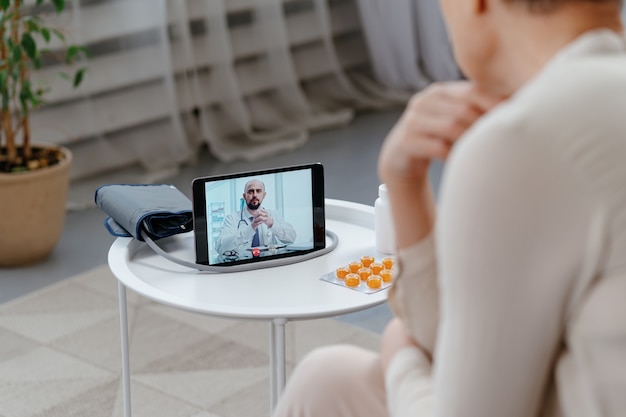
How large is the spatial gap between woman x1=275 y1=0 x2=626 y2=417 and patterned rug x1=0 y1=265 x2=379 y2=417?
130 cm

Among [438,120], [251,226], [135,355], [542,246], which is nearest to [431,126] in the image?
[438,120]

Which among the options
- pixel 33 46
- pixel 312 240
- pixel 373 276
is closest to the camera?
pixel 373 276

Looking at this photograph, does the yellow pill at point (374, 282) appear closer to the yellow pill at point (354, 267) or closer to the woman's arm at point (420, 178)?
the yellow pill at point (354, 267)

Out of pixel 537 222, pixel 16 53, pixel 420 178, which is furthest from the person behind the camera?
pixel 16 53

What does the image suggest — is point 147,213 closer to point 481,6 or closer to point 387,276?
point 387,276

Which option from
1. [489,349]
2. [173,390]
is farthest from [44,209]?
[489,349]

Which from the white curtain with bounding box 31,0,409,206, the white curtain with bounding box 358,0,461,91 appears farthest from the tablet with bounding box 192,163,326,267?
the white curtain with bounding box 358,0,461,91

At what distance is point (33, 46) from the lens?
2.63m

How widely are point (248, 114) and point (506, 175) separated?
3.24 m

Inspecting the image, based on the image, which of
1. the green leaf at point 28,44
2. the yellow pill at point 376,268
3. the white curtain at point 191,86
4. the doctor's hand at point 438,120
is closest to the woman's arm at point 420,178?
the doctor's hand at point 438,120

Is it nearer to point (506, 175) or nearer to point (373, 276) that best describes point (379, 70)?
point (373, 276)

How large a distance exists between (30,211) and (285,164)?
1.07m

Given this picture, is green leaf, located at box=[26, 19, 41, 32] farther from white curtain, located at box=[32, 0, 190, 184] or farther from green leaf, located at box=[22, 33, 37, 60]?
white curtain, located at box=[32, 0, 190, 184]

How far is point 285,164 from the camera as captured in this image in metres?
3.56
